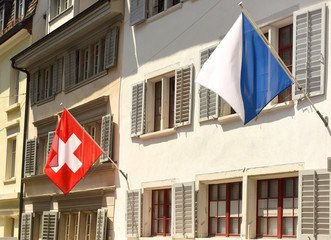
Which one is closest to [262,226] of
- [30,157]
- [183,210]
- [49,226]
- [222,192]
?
[222,192]

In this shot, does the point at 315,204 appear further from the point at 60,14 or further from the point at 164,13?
the point at 60,14

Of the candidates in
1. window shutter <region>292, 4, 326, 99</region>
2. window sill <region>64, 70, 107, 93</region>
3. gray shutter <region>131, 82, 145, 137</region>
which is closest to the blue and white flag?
window shutter <region>292, 4, 326, 99</region>

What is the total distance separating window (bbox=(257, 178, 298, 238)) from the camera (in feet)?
50.5

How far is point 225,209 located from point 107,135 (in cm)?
601

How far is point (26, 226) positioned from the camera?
28359mm

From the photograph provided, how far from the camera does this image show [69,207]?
2506cm

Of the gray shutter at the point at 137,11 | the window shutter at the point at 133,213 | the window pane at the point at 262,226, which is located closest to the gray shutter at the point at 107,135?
the window shutter at the point at 133,213

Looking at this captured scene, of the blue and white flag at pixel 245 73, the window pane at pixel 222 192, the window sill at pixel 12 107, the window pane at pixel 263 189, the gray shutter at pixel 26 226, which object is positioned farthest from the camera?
the window sill at pixel 12 107

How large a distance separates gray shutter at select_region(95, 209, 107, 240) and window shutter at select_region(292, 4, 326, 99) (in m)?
8.81

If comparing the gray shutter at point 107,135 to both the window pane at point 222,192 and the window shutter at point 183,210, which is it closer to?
the window shutter at point 183,210

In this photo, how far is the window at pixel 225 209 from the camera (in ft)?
55.8

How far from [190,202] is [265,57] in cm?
545

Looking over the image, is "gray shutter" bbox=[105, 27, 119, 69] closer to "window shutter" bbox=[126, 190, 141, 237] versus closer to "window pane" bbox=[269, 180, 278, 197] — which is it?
"window shutter" bbox=[126, 190, 141, 237]

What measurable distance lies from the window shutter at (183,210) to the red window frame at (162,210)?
97 cm
